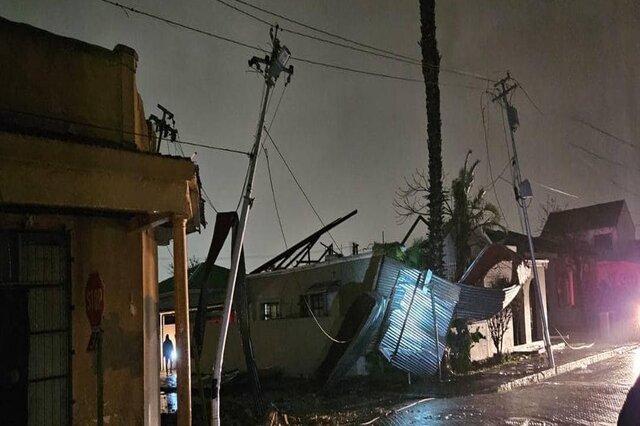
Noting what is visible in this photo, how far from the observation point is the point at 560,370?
16.6 meters

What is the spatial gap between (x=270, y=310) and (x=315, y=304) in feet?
8.30

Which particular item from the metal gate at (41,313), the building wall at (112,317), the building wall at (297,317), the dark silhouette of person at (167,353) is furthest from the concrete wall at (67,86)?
the dark silhouette of person at (167,353)

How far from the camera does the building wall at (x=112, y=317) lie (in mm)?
6805

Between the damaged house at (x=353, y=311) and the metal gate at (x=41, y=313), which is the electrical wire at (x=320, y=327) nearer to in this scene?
the damaged house at (x=353, y=311)

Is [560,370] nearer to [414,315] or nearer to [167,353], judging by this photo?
[414,315]

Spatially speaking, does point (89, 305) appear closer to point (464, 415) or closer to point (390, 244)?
point (464, 415)

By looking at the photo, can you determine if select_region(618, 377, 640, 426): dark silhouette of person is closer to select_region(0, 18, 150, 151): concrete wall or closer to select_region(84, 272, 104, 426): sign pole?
select_region(84, 272, 104, 426): sign pole

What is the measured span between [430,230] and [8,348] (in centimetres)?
1194

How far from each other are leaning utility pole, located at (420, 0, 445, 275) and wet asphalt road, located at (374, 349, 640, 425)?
429 cm

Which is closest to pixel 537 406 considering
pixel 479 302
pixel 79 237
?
pixel 479 302

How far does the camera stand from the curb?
14005 mm

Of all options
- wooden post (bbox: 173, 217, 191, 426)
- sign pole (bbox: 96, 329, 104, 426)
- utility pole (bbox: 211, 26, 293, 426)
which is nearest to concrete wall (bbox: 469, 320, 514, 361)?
utility pole (bbox: 211, 26, 293, 426)

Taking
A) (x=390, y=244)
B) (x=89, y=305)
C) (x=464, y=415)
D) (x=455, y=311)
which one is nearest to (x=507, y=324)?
(x=455, y=311)

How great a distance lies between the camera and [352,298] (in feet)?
50.1
